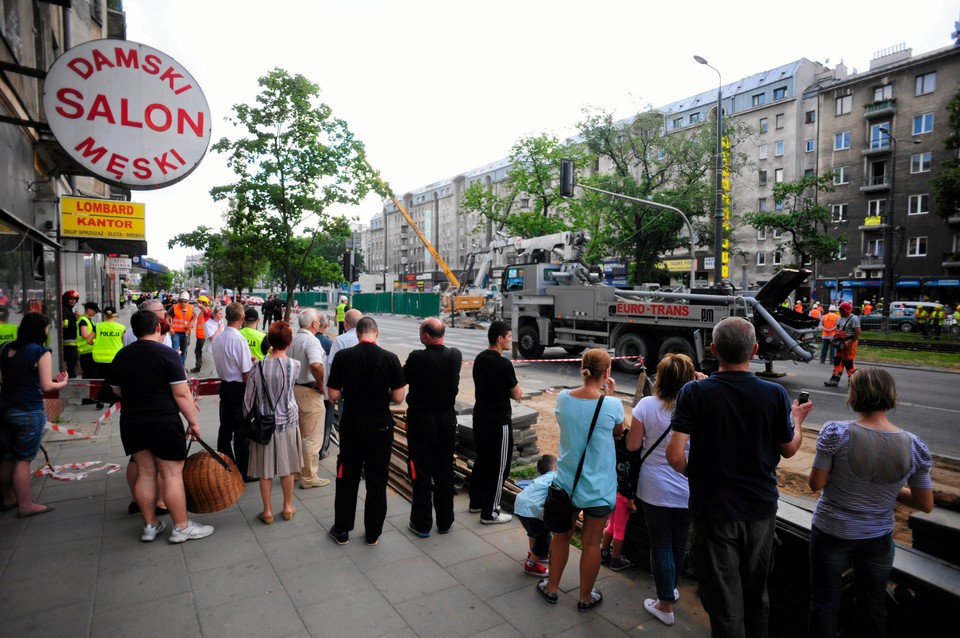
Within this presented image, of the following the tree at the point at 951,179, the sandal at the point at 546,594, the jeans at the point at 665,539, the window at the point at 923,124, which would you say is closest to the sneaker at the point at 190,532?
the sandal at the point at 546,594

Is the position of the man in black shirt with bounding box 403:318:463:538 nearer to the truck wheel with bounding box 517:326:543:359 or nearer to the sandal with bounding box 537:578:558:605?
the sandal with bounding box 537:578:558:605

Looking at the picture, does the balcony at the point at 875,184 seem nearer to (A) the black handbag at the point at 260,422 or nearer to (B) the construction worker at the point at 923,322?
(B) the construction worker at the point at 923,322

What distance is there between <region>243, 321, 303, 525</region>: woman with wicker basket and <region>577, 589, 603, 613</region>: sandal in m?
2.56

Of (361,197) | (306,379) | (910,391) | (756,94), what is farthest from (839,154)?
(306,379)

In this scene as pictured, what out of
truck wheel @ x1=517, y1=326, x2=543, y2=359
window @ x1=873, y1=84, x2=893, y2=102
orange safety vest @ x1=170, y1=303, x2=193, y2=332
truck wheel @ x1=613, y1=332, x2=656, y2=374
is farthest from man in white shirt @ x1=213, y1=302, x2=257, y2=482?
window @ x1=873, y1=84, x2=893, y2=102

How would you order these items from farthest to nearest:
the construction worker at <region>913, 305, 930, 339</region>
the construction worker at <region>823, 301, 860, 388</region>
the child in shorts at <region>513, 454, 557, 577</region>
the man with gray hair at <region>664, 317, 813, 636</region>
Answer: the construction worker at <region>913, 305, 930, 339</region> < the construction worker at <region>823, 301, 860, 388</region> < the child in shorts at <region>513, 454, 557, 577</region> < the man with gray hair at <region>664, 317, 813, 636</region>

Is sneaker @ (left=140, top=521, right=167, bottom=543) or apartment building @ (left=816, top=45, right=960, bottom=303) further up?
apartment building @ (left=816, top=45, right=960, bottom=303)

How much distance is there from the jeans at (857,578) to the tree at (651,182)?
27.8 meters

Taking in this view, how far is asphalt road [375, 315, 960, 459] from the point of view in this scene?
26.8 feet

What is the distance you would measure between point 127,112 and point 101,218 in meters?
7.57

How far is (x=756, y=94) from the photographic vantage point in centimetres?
4725

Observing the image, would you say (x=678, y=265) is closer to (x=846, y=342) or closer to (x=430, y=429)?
(x=846, y=342)

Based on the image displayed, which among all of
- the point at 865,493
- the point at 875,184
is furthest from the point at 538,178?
the point at 865,493

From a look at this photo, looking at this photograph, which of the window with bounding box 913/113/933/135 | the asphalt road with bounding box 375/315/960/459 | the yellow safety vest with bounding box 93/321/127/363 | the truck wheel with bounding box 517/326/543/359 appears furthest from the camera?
the window with bounding box 913/113/933/135
